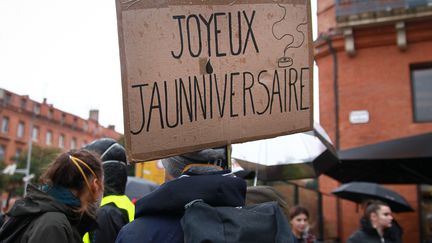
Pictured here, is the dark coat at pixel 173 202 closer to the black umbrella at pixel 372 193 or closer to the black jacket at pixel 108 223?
the black jacket at pixel 108 223

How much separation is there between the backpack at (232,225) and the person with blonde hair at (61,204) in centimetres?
87

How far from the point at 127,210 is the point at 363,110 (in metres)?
8.91

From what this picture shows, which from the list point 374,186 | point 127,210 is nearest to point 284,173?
point 374,186

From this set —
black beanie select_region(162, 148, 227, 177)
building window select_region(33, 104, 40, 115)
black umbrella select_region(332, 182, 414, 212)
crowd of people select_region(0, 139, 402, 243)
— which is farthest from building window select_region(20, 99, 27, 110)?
black beanie select_region(162, 148, 227, 177)

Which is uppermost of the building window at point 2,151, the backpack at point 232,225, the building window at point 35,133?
the backpack at point 232,225

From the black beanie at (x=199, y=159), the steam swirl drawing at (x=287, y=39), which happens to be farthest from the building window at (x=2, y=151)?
the steam swirl drawing at (x=287, y=39)

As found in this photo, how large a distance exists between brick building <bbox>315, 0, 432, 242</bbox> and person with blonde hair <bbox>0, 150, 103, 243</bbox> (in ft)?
29.7

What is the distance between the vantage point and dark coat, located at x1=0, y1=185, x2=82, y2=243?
2166 millimetres

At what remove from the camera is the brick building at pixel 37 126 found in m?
50.7

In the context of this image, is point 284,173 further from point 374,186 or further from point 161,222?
point 161,222

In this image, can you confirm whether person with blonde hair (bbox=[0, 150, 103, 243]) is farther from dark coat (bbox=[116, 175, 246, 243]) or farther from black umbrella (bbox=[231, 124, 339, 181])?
black umbrella (bbox=[231, 124, 339, 181])

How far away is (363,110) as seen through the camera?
1110 centimetres

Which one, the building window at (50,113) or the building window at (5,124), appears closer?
the building window at (5,124)

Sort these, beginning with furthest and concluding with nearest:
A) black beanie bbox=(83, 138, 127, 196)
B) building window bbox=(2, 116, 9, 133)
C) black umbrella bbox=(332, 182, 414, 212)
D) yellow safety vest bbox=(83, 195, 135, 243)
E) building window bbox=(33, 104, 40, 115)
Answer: building window bbox=(33, 104, 40, 115), building window bbox=(2, 116, 9, 133), black umbrella bbox=(332, 182, 414, 212), black beanie bbox=(83, 138, 127, 196), yellow safety vest bbox=(83, 195, 135, 243)
